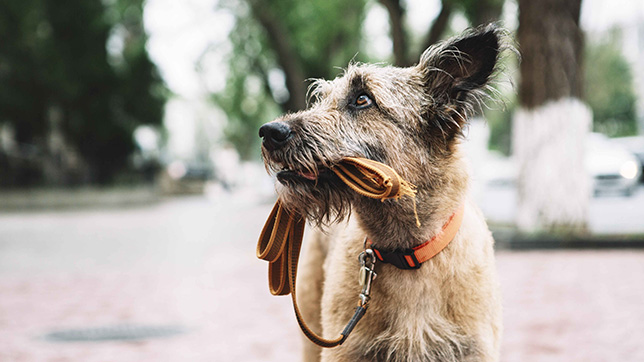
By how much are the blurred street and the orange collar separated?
9.70 ft

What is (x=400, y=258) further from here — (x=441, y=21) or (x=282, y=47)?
(x=282, y=47)

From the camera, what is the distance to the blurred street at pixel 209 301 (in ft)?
19.6

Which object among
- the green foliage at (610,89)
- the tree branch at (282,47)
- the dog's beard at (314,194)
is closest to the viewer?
the dog's beard at (314,194)

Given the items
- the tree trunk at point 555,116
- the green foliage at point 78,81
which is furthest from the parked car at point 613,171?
the green foliage at point 78,81

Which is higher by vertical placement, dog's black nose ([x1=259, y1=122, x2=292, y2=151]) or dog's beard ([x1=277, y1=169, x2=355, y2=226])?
dog's black nose ([x1=259, y1=122, x2=292, y2=151])

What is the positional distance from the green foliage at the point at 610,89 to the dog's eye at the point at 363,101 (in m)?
47.4

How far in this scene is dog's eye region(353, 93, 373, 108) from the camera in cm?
310

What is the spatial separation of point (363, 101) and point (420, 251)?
761 mm

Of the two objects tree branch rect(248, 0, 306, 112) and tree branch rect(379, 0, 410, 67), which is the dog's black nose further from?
tree branch rect(248, 0, 306, 112)

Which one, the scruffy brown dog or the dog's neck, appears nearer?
the scruffy brown dog

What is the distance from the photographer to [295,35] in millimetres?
27641

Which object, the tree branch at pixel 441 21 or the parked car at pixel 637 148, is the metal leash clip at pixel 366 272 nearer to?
the tree branch at pixel 441 21

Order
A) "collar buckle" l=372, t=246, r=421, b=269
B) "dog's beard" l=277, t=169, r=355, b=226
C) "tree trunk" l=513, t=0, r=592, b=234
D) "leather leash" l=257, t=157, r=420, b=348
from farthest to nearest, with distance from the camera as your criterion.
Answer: "tree trunk" l=513, t=0, r=592, b=234 → "collar buckle" l=372, t=246, r=421, b=269 → "dog's beard" l=277, t=169, r=355, b=226 → "leather leash" l=257, t=157, r=420, b=348

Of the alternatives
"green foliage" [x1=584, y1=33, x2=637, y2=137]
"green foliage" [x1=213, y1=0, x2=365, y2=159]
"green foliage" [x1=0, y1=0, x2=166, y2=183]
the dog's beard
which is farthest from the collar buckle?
"green foliage" [x1=584, y1=33, x2=637, y2=137]
